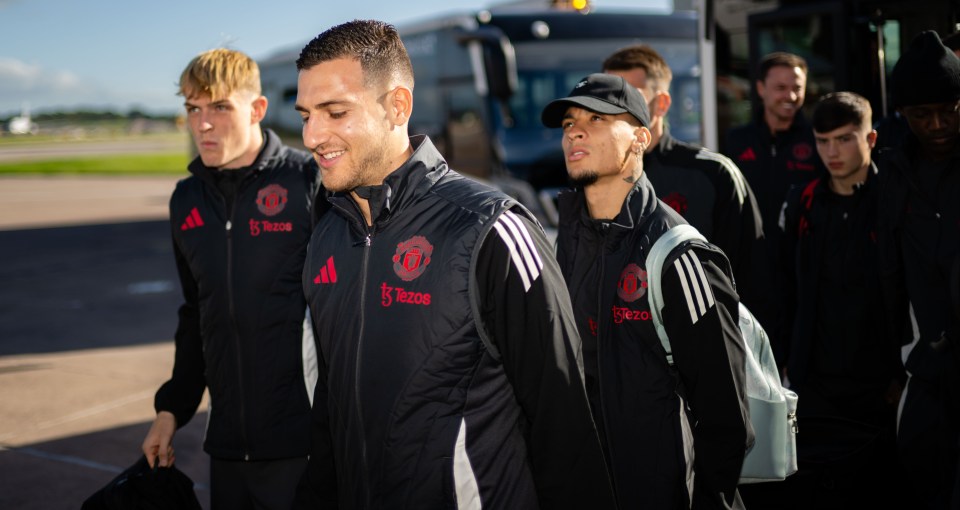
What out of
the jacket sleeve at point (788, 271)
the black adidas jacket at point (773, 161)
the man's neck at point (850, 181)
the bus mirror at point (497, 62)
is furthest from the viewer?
the bus mirror at point (497, 62)

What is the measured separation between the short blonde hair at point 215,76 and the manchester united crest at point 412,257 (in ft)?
5.05

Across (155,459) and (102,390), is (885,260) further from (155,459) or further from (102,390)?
(102,390)

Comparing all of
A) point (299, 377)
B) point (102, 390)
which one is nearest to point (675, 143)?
point (299, 377)

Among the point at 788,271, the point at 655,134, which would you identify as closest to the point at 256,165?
the point at 655,134

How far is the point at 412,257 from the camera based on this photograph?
2.09 m

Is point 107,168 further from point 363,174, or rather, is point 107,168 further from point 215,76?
point 363,174

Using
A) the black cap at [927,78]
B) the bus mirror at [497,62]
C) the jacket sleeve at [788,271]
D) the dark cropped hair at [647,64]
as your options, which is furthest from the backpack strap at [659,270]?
the bus mirror at [497,62]

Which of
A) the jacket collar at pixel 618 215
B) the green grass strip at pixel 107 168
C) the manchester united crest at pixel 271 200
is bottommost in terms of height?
the green grass strip at pixel 107 168

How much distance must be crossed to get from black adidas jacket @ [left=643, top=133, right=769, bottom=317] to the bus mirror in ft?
19.0

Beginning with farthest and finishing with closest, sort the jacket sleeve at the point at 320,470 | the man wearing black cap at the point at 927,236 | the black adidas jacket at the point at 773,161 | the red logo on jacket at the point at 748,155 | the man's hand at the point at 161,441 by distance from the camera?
the red logo on jacket at the point at 748,155 → the black adidas jacket at the point at 773,161 → the man wearing black cap at the point at 927,236 → the man's hand at the point at 161,441 → the jacket sleeve at the point at 320,470

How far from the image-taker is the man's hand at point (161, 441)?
3.27 metres

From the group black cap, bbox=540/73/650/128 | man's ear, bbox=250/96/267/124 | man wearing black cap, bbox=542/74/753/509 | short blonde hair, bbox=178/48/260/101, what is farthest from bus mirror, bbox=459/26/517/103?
man wearing black cap, bbox=542/74/753/509

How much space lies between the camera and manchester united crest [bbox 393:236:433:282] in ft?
6.79

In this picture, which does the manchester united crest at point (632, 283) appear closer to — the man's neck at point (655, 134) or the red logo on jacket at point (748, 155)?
the man's neck at point (655, 134)
